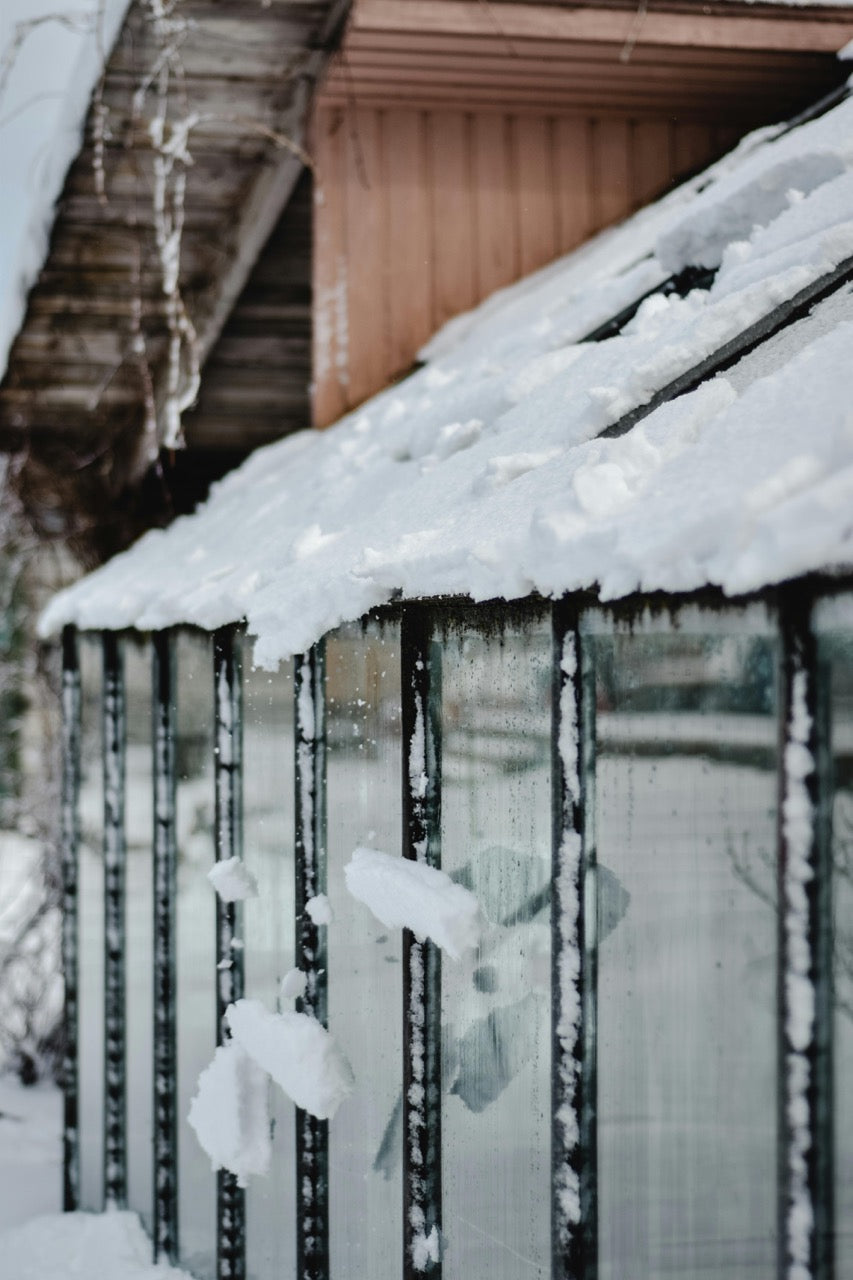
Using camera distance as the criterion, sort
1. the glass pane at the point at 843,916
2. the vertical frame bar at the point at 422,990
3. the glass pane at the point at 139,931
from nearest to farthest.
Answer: the glass pane at the point at 843,916 → the vertical frame bar at the point at 422,990 → the glass pane at the point at 139,931

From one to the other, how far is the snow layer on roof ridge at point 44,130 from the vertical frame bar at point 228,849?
6.16ft

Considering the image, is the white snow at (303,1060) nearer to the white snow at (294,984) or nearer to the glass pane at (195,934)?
the white snow at (294,984)

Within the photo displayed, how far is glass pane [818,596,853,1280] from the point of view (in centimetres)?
157

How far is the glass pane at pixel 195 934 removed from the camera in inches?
157

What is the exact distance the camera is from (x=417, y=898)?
8.15 ft

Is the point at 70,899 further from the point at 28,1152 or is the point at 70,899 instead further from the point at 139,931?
the point at 28,1152

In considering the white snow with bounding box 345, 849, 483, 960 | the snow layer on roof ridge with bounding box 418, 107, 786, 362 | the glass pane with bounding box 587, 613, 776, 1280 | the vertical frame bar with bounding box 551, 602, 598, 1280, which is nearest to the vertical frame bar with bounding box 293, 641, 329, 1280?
the white snow with bounding box 345, 849, 483, 960

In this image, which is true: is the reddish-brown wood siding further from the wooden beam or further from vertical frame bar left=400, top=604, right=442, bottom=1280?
vertical frame bar left=400, top=604, right=442, bottom=1280

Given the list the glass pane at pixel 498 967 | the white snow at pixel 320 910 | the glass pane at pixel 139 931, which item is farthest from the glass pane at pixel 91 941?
the glass pane at pixel 498 967

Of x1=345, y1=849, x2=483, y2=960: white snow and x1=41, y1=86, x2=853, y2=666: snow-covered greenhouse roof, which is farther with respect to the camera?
x1=345, y1=849, x2=483, y2=960: white snow

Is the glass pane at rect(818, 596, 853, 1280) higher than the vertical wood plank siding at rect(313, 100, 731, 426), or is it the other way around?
the vertical wood plank siding at rect(313, 100, 731, 426)

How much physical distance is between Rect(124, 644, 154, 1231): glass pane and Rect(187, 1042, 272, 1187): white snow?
117 cm

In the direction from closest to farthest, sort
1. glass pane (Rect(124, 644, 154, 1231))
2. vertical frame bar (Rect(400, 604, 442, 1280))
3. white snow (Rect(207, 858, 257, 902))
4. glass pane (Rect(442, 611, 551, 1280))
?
glass pane (Rect(442, 611, 551, 1280))
vertical frame bar (Rect(400, 604, 442, 1280))
white snow (Rect(207, 858, 257, 902))
glass pane (Rect(124, 644, 154, 1231))

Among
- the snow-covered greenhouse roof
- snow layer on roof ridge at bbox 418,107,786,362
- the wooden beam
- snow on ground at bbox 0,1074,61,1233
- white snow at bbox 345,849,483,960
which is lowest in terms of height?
snow on ground at bbox 0,1074,61,1233
